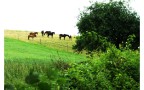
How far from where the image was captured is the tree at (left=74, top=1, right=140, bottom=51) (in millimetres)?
2967

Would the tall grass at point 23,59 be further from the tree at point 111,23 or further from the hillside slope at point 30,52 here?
the tree at point 111,23

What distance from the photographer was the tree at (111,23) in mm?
2967

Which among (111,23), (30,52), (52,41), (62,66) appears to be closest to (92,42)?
(111,23)

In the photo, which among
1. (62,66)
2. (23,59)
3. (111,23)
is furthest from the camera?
(111,23)

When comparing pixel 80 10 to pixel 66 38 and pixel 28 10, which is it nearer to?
pixel 66 38

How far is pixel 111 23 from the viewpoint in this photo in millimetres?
3121

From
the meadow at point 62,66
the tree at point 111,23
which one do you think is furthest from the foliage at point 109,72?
the tree at point 111,23

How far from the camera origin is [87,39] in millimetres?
3164

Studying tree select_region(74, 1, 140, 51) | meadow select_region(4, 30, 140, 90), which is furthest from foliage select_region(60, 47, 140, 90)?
tree select_region(74, 1, 140, 51)

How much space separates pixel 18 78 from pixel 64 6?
58cm

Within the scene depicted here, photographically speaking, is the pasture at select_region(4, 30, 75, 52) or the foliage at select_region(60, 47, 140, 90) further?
the foliage at select_region(60, 47, 140, 90)

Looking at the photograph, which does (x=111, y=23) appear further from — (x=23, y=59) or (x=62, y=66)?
(x=23, y=59)

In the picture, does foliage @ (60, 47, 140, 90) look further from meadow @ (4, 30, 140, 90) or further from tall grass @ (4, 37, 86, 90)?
tall grass @ (4, 37, 86, 90)

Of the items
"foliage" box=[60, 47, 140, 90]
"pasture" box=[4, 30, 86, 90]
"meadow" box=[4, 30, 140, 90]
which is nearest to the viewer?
"meadow" box=[4, 30, 140, 90]
